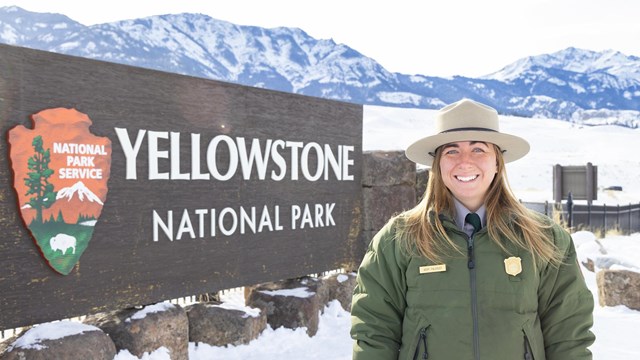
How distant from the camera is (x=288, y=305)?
5664 mm

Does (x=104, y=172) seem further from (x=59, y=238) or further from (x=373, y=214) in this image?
(x=373, y=214)

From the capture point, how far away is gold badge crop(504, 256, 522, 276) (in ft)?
7.38

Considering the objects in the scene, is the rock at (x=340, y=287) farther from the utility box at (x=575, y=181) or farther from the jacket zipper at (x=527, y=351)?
the utility box at (x=575, y=181)

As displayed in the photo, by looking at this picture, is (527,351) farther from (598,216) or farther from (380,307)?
(598,216)

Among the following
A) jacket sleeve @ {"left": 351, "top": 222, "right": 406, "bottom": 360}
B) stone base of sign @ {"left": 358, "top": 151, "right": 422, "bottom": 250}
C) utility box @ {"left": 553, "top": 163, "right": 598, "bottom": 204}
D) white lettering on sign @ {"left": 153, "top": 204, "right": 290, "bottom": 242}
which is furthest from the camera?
utility box @ {"left": 553, "top": 163, "right": 598, "bottom": 204}

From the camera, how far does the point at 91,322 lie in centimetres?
452

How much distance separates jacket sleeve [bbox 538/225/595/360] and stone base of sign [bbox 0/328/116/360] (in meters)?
2.84

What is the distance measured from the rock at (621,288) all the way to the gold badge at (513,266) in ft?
16.5

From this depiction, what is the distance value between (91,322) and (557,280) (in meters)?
3.37

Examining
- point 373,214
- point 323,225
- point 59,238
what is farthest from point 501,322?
point 373,214

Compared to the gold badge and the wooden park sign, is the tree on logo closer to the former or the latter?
the wooden park sign

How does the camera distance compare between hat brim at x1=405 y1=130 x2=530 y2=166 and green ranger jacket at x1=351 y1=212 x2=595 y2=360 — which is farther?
hat brim at x1=405 y1=130 x2=530 y2=166

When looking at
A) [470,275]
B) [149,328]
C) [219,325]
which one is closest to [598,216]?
[219,325]

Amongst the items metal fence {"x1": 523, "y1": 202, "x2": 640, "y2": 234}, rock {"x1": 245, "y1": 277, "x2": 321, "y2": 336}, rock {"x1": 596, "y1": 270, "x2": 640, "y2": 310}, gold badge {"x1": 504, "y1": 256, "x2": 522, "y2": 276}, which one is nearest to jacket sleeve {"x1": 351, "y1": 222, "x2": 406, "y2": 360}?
gold badge {"x1": 504, "y1": 256, "x2": 522, "y2": 276}
